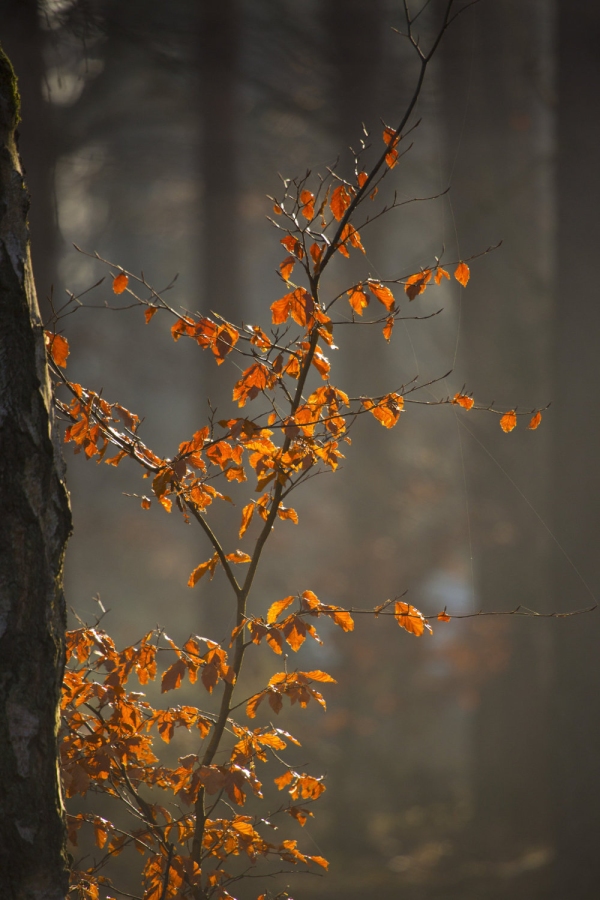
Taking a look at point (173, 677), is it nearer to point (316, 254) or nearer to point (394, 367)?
point (316, 254)

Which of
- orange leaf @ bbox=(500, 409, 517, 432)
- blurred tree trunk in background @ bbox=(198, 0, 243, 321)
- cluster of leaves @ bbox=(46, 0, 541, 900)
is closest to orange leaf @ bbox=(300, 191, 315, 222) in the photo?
cluster of leaves @ bbox=(46, 0, 541, 900)

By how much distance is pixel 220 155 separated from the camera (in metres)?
5.46

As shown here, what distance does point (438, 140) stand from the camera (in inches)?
165

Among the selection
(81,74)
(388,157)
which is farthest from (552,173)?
(81,74)

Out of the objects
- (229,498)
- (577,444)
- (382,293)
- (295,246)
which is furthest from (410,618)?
(577,444)

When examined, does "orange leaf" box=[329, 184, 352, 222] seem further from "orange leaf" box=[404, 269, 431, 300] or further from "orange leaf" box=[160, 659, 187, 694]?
"orange leaf" box=[160, 659, 187, 694]

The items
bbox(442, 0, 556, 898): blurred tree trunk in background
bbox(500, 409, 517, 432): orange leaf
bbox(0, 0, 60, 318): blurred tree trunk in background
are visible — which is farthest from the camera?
bbox(0, 0, 60, 318): blurred tree trunk in background

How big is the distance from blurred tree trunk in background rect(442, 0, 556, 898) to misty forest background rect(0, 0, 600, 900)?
1 cm

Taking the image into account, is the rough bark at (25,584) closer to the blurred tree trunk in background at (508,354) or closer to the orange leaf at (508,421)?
the orange leaf at (508,421)

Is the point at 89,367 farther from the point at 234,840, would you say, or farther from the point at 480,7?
the point at 234,840

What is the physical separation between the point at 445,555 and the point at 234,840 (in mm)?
3821

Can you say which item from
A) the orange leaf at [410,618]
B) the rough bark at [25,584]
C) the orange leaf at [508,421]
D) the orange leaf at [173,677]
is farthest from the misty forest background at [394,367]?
the rough bark at [25,584]

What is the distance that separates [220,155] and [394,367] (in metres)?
2.62

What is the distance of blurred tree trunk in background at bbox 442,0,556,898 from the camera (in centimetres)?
351
